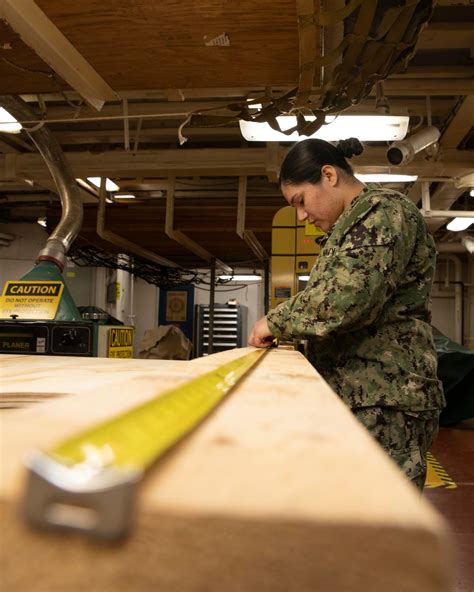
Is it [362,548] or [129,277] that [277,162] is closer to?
[362,548]

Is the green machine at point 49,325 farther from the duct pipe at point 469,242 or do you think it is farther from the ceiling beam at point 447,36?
the duct pipe at point 469,242

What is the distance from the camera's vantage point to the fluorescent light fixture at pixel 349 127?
10.1 ft

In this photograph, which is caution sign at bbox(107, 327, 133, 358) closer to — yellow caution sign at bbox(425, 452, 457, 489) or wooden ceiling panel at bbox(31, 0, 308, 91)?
wooden ceiling panel at bbox(31, 0, 308, 91)

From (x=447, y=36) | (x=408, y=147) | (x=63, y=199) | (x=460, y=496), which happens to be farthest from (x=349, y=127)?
(x=460, y=496)

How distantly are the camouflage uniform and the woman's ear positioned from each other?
0.18 m

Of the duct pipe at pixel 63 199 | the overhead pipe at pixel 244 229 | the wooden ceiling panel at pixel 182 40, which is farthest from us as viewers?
the overhead pipe at pixel 244 229

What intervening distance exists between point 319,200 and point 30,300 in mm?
2004

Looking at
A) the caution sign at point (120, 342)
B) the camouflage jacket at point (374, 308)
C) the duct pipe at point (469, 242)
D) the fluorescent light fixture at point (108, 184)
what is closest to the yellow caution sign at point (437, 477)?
the caution sign at point (120, 342)

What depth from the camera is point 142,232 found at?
703 centimetres

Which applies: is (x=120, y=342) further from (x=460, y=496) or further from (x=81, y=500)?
(x=81, y=500)

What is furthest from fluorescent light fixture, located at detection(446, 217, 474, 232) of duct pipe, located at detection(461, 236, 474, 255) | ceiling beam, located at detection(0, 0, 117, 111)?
ceiling beam, located at detection(0, 0, 117, 111)

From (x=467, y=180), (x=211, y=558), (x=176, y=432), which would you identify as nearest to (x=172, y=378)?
(x=176, y=432)

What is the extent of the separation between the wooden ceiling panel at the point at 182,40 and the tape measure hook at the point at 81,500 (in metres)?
1.61

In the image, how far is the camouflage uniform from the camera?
4.66 ft
